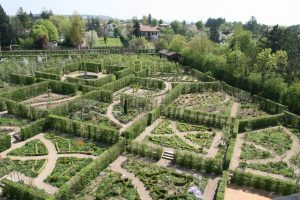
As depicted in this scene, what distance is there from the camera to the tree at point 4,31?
3654 inches

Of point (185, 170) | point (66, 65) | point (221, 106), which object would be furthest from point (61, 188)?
point (66, 65)

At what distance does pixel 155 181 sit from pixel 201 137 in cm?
1179

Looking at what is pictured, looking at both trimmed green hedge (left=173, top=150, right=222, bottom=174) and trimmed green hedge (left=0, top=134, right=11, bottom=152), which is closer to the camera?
trimmed green hedge (left=173, top=150, right=222, bottom=174)

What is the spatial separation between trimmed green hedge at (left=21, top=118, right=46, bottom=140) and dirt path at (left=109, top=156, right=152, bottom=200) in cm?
1188

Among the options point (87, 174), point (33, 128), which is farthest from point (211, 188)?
point (33, 128)

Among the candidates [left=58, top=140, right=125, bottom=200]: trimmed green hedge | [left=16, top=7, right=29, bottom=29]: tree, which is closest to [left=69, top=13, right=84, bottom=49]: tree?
[left=16, top=7, right=29, bottom=29]: tree

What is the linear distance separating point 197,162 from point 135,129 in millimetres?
9310

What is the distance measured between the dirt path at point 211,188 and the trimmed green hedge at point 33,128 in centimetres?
2196

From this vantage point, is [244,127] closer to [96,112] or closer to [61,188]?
[96,112]

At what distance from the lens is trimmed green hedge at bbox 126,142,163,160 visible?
3244cm

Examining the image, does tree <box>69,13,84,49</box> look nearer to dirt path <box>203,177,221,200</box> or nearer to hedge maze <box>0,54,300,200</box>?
hedge maze <box>0,54,300,200</box>

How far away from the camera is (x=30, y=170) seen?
28906mm

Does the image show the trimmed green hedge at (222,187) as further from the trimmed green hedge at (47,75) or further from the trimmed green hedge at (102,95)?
the trimmed green hedge at (47,75)

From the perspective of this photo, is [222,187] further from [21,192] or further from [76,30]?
[76,30]
